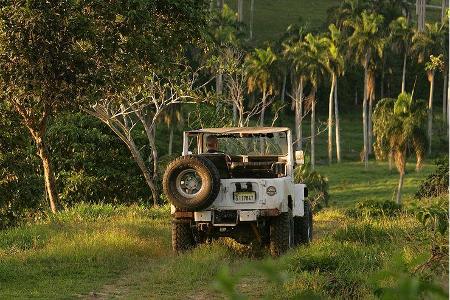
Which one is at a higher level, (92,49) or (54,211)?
(92,49)

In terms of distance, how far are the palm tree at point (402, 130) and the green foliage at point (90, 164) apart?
1388 inches

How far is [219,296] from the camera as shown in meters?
10.4

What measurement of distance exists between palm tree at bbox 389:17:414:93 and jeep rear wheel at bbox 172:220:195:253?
81.8 m

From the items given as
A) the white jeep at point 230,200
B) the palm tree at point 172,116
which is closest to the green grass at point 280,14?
the palm tree at point 172,116

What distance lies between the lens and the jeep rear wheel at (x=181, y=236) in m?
14.2

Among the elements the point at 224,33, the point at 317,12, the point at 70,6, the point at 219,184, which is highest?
the point at 317,12

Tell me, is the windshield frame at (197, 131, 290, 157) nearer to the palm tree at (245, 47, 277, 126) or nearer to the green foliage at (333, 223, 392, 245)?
the green foliage at (333, 223, 392, 245)

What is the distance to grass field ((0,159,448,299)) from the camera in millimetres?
10313

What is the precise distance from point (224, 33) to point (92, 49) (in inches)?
2834

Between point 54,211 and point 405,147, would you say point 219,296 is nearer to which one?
point 54,211

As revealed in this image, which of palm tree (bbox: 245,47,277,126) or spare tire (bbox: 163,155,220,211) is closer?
spare tire (bbox: 163,155,220,211)

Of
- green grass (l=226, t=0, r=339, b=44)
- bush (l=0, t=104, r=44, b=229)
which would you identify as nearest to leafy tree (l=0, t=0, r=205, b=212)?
bush (l=0, t=104, r=44, b=229)

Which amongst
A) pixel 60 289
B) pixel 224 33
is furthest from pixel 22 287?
pixel 224 33

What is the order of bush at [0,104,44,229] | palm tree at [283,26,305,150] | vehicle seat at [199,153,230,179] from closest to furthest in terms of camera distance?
1. vehicle seat at [199,153,230,179]
2. bush at [0,104,44,229]
3. palm tree at [283,26,305,150]
